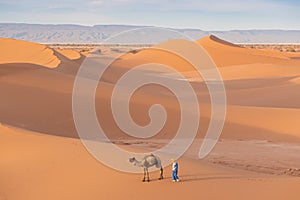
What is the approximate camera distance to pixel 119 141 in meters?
16.3

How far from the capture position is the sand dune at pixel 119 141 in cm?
805

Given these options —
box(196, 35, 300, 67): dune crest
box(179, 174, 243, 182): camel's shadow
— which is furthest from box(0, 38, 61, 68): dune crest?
box(179, 174, 243, 182): camel's shadow

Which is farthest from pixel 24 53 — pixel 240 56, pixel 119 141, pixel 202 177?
Answer: pixel 202 177

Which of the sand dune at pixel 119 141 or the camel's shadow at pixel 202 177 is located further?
the camel's shadow at pixel 202 177

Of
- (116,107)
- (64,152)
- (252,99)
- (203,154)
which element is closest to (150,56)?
(252,99)

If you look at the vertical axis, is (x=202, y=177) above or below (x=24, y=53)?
below

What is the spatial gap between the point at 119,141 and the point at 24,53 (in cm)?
3684

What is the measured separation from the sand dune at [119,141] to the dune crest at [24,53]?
9.89ft

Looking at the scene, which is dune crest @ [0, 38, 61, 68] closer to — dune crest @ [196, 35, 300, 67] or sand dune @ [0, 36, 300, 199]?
sand dune @ [0, 36, 300, 199]

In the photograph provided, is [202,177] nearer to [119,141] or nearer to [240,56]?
[119,141]

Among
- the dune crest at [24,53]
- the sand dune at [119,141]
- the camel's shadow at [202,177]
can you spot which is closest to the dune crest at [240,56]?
the sand dune at [119,141]

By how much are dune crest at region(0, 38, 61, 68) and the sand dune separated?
3.01 metres

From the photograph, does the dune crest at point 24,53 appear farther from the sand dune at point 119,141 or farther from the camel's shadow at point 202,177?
the camel's shadow at point 202,177

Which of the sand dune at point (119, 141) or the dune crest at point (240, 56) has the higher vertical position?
the dune crest at point (240, 56)
